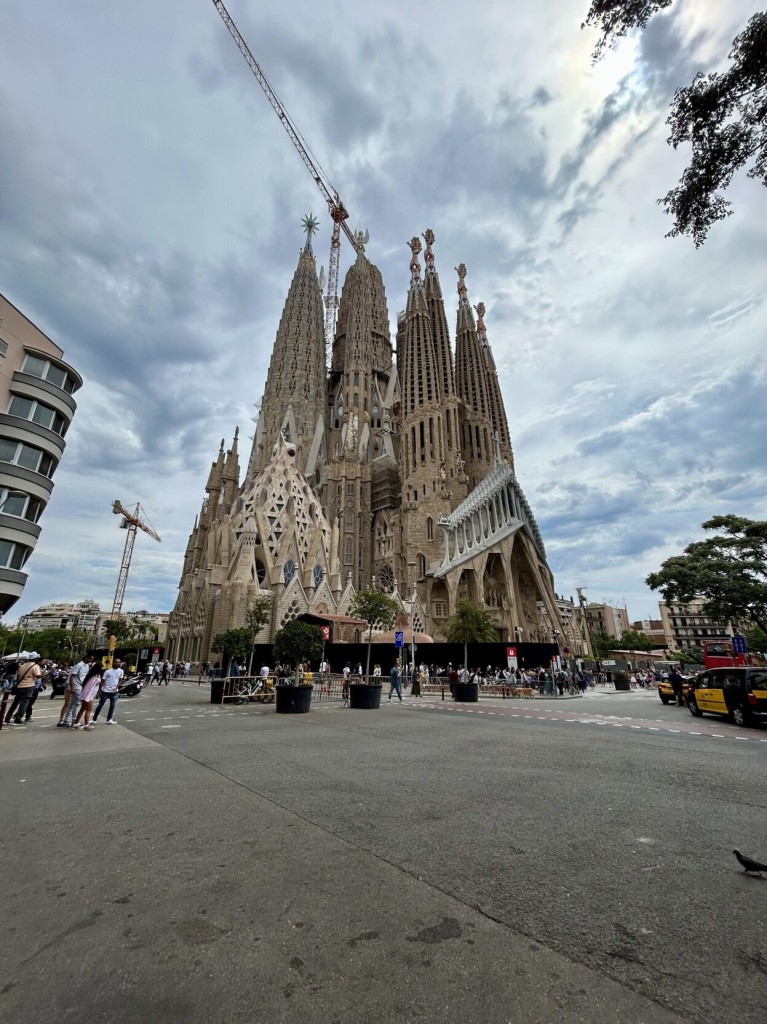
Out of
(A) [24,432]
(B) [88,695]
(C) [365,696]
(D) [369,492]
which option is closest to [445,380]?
(D) [369,492]

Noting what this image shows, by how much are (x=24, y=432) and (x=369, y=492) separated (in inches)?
1425

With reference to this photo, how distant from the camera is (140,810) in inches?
172

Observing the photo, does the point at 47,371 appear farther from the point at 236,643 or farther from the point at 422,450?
the point at 422,450

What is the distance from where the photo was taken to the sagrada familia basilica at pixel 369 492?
42344 mm

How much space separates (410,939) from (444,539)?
44398mm

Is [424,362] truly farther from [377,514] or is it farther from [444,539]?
[444,539]

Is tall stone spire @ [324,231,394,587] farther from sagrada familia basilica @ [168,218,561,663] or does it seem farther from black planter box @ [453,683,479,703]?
black planter box @ [453,683,479,703]

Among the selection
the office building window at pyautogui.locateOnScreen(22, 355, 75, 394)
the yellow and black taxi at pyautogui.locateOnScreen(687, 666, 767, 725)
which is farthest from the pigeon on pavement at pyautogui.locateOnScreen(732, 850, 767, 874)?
the office building window at pyautogui.locateOnScreen(22, 355, 75, 394)

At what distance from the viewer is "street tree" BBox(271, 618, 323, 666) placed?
19422mm

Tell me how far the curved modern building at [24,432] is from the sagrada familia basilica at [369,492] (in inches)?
654

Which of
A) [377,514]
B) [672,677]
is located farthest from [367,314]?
[672,677]

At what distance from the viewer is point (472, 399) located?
65250 millimetres

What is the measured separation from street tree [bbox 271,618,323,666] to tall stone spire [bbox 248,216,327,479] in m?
38.7

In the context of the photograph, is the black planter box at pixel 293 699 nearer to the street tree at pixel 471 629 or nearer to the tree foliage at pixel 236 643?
the tree foliage at pixel 236 643
